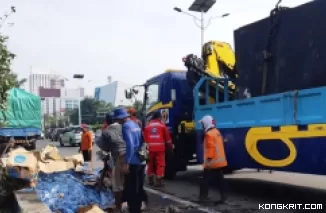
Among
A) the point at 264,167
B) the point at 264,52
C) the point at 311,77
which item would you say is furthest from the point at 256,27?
the point at 264,167

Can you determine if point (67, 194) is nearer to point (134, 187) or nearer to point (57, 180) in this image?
point (57, 180)

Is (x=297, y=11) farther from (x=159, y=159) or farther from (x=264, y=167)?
(x=159, y=159)

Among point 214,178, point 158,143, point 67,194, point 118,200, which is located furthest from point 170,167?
point 118,200

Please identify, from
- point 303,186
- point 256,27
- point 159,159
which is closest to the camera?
point 256,27

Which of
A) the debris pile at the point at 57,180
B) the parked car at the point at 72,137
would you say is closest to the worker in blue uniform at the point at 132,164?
the debris pile at the point at 57,180

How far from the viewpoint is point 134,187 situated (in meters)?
5.45

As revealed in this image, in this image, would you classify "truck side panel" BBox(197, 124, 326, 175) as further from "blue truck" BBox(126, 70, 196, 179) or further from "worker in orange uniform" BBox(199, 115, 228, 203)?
"blue truck" BBox(126, 70, 196, 179)

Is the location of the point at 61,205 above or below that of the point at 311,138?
below

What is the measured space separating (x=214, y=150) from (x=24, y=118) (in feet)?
43.5

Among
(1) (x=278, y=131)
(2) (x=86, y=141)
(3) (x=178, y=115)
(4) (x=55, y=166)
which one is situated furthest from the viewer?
(2) (x=86, y=141)

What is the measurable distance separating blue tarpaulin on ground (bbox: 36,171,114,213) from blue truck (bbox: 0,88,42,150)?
35.1ft

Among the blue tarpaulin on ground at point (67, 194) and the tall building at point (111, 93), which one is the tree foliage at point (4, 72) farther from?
the tall building at point (111, 93)

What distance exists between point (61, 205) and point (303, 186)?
4.55 metres

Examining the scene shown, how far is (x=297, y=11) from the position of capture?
6012mm
